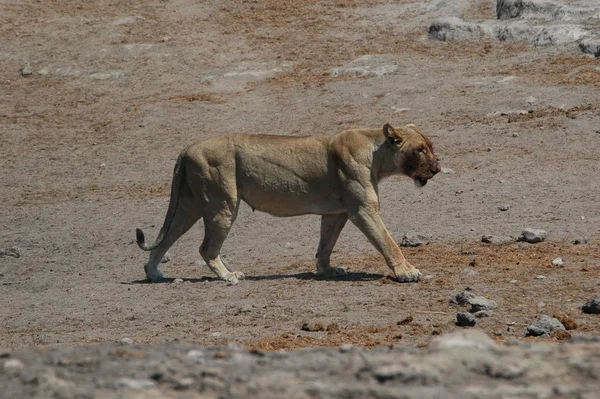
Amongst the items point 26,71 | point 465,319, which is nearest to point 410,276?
point 465,319

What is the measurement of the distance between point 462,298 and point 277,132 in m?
9.06

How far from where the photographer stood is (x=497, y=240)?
1421cm

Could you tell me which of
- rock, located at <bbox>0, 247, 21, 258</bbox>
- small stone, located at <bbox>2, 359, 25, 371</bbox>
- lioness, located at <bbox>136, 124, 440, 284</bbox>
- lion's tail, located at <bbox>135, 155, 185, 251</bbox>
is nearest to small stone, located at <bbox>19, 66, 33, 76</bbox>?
rock, located at <bbox>0, 247, 21, 258</bbox>

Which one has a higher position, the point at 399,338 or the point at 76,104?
the point at 399,338

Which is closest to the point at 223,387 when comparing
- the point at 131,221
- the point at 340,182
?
the point at 340,182

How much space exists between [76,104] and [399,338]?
13.6m

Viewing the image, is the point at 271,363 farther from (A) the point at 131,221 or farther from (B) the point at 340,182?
(A) the point at 131,221

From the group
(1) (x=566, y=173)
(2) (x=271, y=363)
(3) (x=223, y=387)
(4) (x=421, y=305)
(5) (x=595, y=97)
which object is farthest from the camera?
(5) (x=595, y=97)

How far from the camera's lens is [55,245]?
52.7 feet

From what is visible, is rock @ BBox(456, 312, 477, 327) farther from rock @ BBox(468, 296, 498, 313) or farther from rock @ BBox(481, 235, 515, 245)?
rock @ BBox(481, 235, 515, 245)

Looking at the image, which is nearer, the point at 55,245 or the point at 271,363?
the point at 271,363

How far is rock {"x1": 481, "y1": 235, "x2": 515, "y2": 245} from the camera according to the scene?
1419cm

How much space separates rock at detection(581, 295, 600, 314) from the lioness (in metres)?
2.66

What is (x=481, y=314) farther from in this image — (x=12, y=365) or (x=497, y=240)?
(x=12, y=365)
